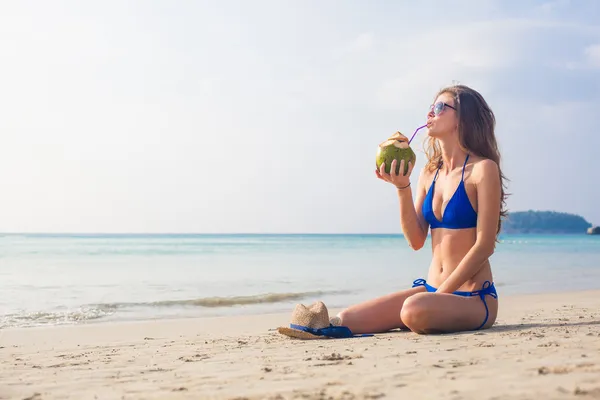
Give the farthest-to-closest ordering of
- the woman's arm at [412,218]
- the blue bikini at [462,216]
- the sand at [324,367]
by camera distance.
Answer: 1. the woman's arm at [412,218]
2. the blue bikini at [462,216]
3. the sand at [324,367]

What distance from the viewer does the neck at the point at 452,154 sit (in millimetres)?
5223

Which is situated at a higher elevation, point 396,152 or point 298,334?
point 396,152

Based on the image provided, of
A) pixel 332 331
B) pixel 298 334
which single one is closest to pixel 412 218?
pixel 332 331

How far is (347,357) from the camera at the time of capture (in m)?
3.99

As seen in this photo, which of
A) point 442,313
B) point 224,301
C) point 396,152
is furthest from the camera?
point 224,301

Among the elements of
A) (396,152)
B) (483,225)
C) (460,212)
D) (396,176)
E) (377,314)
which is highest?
(396,152)

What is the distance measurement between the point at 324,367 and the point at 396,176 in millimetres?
1886

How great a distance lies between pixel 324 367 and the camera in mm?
3723

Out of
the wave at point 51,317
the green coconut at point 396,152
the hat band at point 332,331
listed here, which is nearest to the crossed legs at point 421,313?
the hat band at point 332,331

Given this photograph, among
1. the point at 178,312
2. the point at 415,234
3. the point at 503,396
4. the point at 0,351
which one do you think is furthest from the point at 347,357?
the point at 178,312

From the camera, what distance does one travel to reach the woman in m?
4.84

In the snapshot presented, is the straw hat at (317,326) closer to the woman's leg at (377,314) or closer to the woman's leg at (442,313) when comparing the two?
the woman's leg at (377,314)

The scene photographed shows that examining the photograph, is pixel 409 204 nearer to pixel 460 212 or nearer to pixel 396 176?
pixel 396 176

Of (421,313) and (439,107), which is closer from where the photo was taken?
(421,313)
